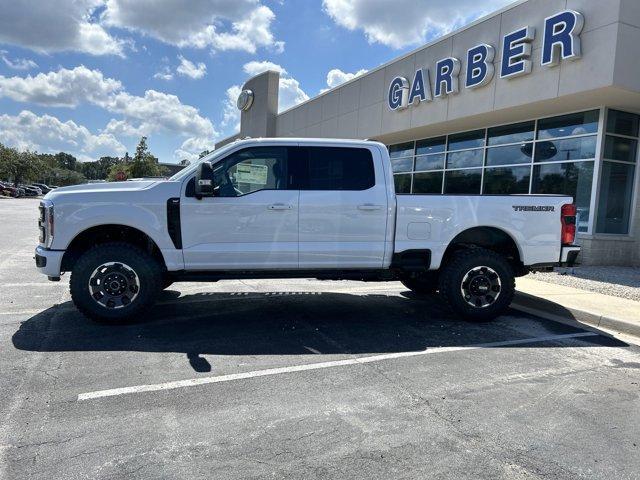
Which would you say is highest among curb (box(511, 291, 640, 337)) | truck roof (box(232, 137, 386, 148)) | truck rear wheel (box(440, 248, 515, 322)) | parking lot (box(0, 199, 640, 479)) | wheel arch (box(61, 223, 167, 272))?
truck roof (box(232, 137, 386, 148))

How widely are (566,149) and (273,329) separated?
32.5 ft

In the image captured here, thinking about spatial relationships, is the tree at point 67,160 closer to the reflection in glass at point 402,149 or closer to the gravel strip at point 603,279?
the reflection in glass at point 402,149

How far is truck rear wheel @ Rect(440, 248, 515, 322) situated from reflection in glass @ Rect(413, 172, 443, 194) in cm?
1098

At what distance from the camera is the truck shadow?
512 centimetres

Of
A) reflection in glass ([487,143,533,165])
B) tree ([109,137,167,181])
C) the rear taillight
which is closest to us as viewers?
the rear taillight

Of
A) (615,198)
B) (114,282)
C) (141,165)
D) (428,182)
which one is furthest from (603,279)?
(141,165)

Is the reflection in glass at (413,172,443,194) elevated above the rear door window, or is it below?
above

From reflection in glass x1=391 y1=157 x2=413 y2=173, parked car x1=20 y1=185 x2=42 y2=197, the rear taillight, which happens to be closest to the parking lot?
the rear taillight

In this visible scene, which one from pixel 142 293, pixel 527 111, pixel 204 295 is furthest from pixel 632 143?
pixel 142 293

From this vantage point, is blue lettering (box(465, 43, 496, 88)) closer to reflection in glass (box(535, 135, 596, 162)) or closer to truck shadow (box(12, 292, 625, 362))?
reflection in glass (box(535, 135, 596, 162))

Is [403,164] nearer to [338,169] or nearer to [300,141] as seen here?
[338,169]

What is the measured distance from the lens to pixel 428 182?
17781 mm

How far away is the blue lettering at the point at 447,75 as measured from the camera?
46.6 feet

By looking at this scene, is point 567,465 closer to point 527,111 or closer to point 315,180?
point 315,180
